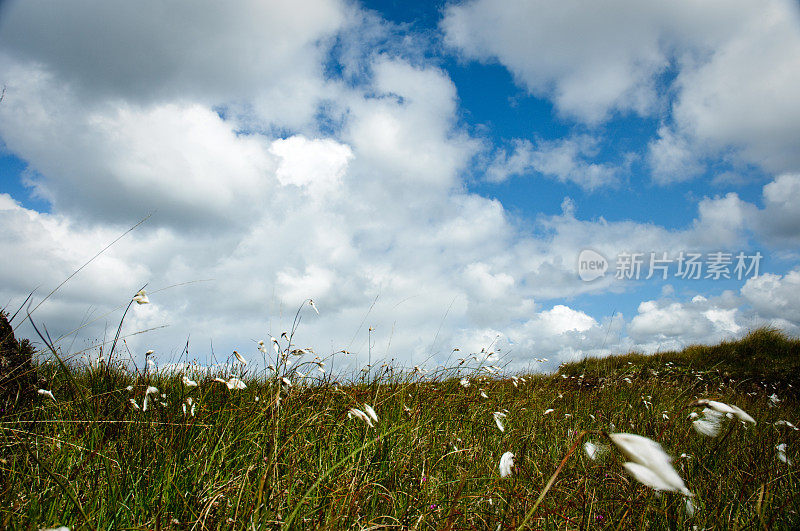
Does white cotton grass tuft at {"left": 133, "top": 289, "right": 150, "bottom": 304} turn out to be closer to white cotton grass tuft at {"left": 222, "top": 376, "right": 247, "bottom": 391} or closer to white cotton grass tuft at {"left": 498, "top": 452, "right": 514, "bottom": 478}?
white cotton grass tuft at {"left": 222, "top": 376, "right": 247, "bottom": 391}

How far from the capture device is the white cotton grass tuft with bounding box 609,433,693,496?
86 cm

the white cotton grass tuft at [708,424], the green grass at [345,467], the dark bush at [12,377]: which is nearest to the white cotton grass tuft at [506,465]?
the green grass at [345,467]

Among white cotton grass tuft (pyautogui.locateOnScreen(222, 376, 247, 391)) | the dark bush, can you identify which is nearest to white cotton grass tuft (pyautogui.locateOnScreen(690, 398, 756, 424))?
white cotton grass tuft (pyautogui.locateOnScreen(222, 376, 247, 391))

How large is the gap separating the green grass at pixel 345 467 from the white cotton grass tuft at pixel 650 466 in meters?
0.14

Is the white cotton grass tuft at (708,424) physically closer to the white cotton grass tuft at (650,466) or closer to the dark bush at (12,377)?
the white cotton grass tuft at (650,466)

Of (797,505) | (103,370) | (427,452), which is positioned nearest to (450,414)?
(427,452)

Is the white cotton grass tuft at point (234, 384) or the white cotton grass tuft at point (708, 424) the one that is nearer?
the white cotton grass tuft at point (708, 424)

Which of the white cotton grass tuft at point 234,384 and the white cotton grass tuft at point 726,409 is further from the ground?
the white cotton grass tuft at point 726,409

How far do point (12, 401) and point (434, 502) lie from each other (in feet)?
13.1

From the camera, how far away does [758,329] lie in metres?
13.9

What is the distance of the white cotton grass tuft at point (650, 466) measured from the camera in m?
0.86

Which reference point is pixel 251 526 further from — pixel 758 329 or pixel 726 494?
pixel 758 329

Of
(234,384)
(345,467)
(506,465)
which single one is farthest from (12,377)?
(506,465)

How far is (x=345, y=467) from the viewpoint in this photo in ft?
9.60
